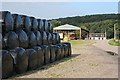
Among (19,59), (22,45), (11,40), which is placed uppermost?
(11,40)

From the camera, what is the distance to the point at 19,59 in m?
10.4

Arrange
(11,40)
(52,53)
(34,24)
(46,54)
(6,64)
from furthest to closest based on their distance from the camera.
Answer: (52,53)
(34,24)
(46,54)
(11,40)
(6,64)

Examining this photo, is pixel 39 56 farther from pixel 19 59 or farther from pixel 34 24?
pixel 19 59

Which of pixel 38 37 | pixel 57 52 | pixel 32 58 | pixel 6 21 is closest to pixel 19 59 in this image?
pixel 32 58

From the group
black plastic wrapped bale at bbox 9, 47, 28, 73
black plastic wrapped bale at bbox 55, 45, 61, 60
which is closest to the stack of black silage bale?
black plastic wrapped bale at bbox 9, 47, 28, 73

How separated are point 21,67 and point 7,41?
3.57 feet

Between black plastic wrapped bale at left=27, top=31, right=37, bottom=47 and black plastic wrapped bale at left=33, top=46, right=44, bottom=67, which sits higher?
black plastic wrapped bale at left=27, top=31, right=37, bottom=47

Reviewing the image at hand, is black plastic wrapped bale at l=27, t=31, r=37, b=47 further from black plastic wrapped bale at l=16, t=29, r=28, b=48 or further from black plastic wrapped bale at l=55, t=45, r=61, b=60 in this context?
black plastic wrapped bale at l=55, t=45, r=61, b=60

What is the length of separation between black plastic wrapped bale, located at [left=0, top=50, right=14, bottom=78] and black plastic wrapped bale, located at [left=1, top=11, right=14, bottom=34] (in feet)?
4.50

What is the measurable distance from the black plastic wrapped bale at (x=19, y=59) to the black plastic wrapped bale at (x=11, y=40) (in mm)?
259

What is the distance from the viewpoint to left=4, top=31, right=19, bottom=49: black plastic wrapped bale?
10.5m

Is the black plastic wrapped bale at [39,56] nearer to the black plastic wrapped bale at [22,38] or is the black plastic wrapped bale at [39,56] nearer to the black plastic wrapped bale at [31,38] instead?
the black plastic wrapped bale at [31,38]

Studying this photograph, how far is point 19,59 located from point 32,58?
1213mm

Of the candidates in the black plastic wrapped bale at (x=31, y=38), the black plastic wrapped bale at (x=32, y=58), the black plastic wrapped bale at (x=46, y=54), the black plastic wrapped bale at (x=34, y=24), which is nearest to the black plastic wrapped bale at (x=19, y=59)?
the black plastic wrapped bale at (x=32, y=58)
